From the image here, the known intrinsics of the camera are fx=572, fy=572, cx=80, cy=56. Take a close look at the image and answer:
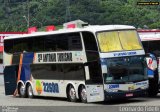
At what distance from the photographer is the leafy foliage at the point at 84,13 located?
101 meters

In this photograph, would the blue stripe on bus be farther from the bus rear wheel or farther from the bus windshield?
the bus windshield

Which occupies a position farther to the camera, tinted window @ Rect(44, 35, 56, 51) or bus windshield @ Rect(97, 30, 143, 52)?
tinted window @ Rect(44, 35, 56, 51)

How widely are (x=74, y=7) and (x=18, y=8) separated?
55.3 feet

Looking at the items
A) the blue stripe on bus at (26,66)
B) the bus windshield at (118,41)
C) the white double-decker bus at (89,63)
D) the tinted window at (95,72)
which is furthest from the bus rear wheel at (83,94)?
the blue stripe on bus at (26,66)

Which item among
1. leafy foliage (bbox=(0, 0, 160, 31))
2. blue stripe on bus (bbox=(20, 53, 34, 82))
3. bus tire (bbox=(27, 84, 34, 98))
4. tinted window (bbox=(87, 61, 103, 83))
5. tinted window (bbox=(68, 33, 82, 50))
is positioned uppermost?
leafy foliage (bbox=(0, 0, 160, 31))

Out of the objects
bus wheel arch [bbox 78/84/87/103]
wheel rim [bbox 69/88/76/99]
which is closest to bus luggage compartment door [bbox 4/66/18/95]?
wheel rim [bbox 69/88/76/99]

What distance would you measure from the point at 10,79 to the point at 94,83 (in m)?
9.91

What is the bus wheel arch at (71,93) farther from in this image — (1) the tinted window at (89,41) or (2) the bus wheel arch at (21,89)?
(2) the bus wheel arch at (21,89)

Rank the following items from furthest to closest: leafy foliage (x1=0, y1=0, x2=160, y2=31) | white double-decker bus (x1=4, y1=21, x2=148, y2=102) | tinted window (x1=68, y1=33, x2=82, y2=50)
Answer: leafy foliage (x1=0, y1=0, x2=160, y2=31) → tinted window (x1=68, y1=33, x2=82, y2=50) → white double-decker bus (x1=4, y1=21, x2=148, y2=102)

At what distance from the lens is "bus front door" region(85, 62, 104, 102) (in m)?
22.6

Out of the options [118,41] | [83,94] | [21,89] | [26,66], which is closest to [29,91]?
[21,89]

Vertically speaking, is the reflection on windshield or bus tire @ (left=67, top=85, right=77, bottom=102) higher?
the reflection on windshield

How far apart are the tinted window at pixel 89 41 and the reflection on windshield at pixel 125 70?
3.11 feet

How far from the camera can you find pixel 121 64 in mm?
22672
